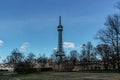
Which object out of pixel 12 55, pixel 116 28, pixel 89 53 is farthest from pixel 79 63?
pixel 116 28

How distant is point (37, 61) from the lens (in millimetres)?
122812

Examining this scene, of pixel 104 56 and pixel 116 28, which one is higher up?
pixel 116 28

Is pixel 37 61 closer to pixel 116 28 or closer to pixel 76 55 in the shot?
pixel 76 55

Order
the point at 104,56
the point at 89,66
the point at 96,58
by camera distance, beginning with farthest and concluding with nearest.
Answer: the point at 89,66 → the point at 96,58 → the point at 104,56

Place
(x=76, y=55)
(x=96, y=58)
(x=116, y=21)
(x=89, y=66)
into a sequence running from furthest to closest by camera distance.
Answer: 1. (x=76, y=55)
2. (x=89, y=66)
3. (x=96, y=58)
4. (x=116, y=21)

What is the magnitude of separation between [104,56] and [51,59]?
42.4 m

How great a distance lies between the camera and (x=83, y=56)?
10438 cm

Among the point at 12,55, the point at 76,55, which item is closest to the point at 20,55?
the point at 12,55

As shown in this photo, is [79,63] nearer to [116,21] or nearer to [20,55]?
[20,55]

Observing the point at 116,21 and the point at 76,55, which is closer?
the point at 116,21

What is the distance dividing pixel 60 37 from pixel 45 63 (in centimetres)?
1875

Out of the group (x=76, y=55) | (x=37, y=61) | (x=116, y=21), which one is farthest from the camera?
(x=37, y=61)

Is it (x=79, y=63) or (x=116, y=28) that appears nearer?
(x=116, y=28)

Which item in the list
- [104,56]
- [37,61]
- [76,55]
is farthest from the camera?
[37,61]
